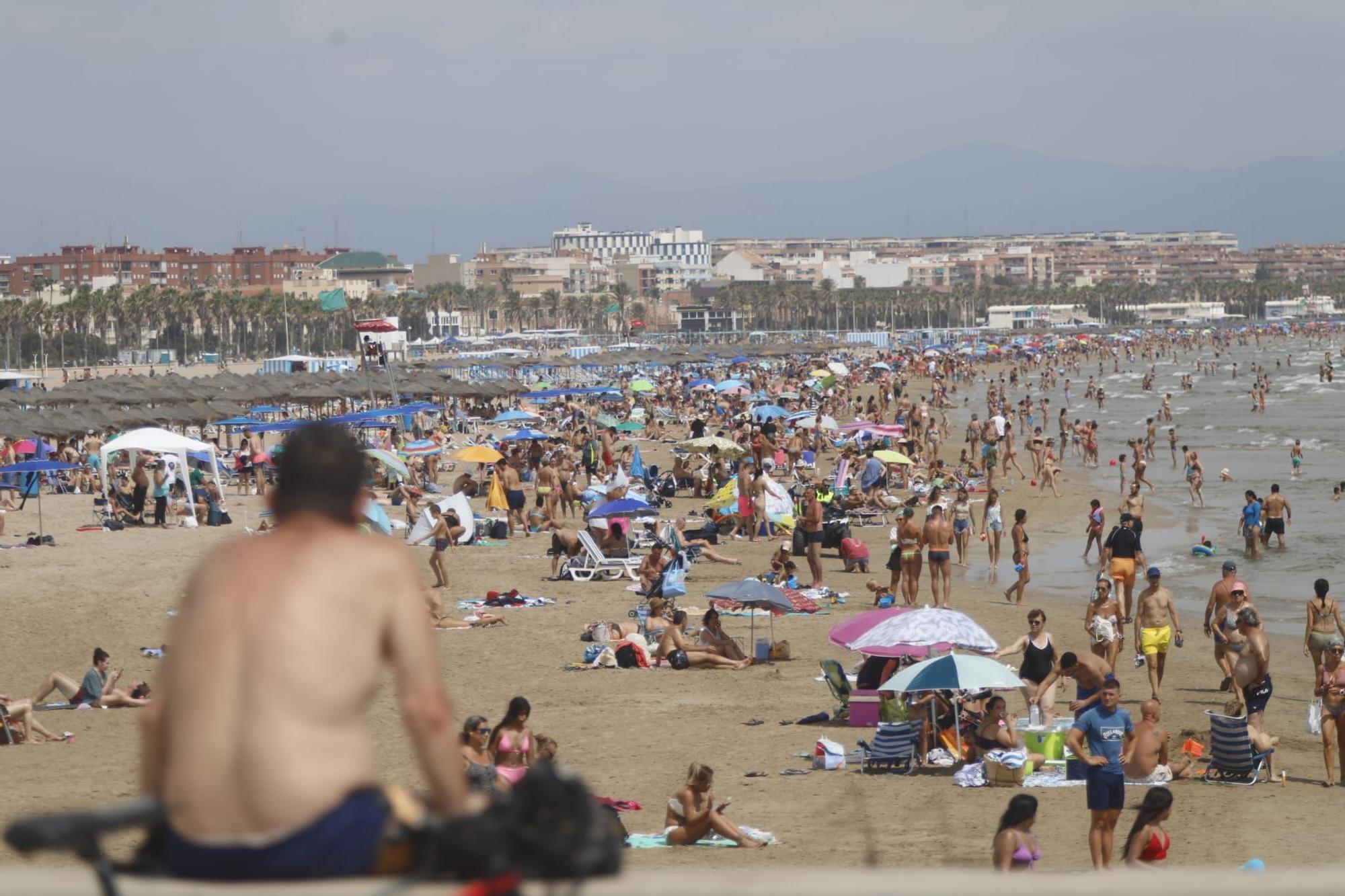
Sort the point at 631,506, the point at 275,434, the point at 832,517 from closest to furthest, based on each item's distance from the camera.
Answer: the point at 631,506 → the point at 832,517 → the point at 275,434

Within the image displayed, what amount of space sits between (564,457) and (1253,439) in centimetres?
2444

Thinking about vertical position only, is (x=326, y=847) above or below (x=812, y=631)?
above

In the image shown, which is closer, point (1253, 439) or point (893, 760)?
point (893, 760)

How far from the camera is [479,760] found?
8047 mm

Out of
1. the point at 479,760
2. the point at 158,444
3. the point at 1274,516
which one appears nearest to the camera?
the point at 479,760

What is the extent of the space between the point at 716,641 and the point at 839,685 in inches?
86.6

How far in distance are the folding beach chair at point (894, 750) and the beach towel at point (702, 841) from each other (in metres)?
1.70

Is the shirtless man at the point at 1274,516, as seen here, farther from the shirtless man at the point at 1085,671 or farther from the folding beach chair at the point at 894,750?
the folding beach chair at the point at 894,750

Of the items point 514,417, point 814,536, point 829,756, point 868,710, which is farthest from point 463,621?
point 514,417

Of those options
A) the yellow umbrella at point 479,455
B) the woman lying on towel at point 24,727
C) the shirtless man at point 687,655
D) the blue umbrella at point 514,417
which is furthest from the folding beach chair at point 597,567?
the blue umbrella at point 514,417

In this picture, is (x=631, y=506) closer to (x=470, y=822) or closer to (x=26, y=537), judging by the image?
(x=26, y=537)

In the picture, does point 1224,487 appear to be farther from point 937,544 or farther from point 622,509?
point 622,509

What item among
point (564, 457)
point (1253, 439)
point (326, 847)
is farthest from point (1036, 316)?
point (326, 847)

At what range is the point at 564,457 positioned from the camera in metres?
26.3
